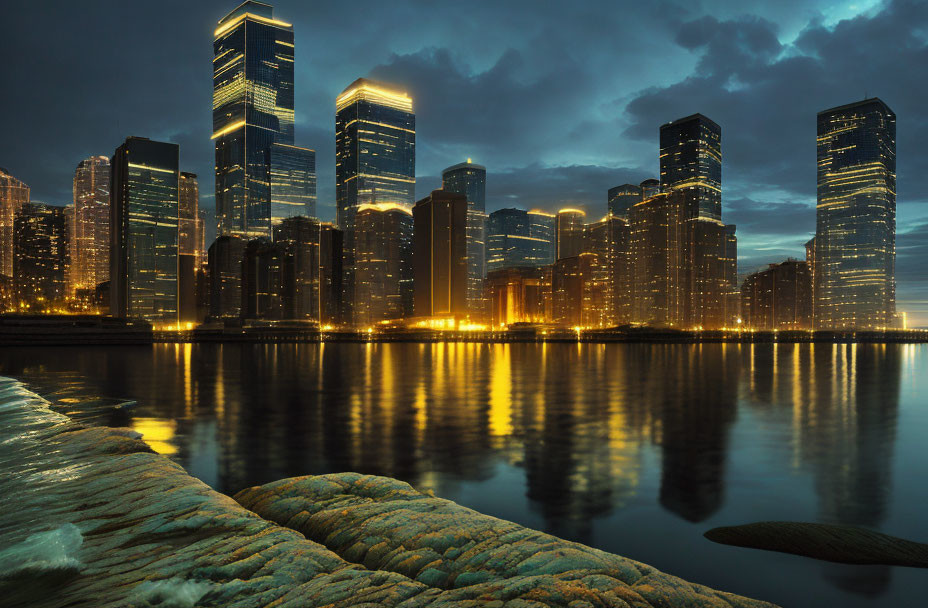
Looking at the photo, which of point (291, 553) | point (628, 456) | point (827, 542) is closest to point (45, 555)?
point (291, 553)

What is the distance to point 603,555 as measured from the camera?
9.10 meters

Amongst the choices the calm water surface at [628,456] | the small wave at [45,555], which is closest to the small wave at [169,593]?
the small wave at [45,555]

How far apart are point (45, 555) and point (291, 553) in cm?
543

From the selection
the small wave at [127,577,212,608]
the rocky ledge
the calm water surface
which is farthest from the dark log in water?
the small wave at [127,577,212,608]

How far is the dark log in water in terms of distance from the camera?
1253 cm

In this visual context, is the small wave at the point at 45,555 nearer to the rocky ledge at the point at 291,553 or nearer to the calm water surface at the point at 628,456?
the rocky ledge at the point at 291,553

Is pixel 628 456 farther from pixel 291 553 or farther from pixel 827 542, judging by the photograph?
pixel 291 553

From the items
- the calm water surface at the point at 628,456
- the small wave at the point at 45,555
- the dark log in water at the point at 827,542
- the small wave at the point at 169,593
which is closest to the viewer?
the small wave at the point at 169,593

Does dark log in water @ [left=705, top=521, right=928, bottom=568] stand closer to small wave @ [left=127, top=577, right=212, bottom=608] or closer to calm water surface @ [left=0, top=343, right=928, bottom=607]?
calm water surface @ [left=0, top=343, right=928, bottom=607]

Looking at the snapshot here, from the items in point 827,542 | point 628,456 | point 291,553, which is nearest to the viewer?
point 291,553

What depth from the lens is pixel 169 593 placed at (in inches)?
341

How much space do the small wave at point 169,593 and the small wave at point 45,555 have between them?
240 cm

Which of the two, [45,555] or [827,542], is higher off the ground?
[45,555]

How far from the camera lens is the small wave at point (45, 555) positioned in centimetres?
1028
